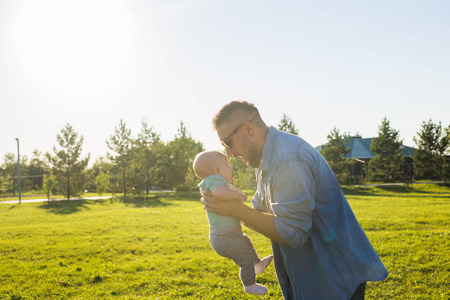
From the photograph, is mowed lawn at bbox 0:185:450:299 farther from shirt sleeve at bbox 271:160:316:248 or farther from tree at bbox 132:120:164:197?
tree at bbox 132:120:164:197

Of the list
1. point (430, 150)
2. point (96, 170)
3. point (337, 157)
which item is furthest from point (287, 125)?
point (96, 170)

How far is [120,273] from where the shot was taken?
8383 mm

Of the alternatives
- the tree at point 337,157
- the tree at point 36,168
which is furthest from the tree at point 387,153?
the tree at point 36,168

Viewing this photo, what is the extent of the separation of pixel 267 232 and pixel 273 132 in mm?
740

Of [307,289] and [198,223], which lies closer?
[307,289]

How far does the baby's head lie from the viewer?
10.5 ft

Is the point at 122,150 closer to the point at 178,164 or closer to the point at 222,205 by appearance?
the point at 178,164

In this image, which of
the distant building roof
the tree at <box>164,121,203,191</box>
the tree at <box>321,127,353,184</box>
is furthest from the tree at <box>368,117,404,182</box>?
the tree at <box>164,121,203,191</box>

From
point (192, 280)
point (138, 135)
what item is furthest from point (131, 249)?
point (138, 135)

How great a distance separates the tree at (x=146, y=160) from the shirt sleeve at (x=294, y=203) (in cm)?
3904

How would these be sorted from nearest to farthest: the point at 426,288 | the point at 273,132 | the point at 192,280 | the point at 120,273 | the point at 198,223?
the point at 273,132, the point at 426,288, the point at 192,280, the point at 120,273, the point at 198,223

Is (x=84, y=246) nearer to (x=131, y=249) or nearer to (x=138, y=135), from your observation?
(x=131, y=249)

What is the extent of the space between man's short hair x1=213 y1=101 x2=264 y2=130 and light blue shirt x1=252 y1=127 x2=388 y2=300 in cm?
24

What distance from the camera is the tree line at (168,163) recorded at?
39.9 m
